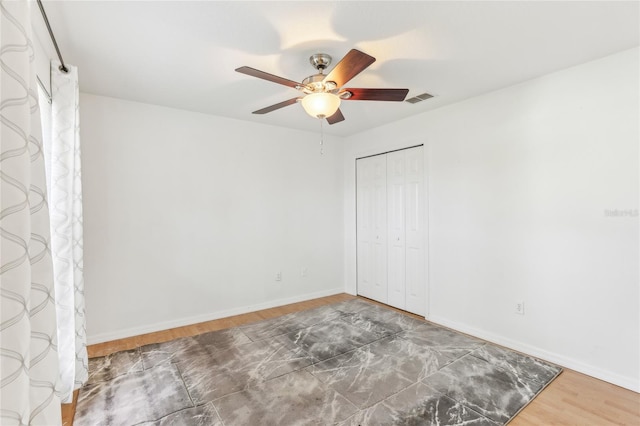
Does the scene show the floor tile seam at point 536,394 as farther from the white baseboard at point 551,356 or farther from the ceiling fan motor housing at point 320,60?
the ceiling fan motor housing at point 320,60

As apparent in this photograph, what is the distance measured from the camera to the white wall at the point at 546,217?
2303mm

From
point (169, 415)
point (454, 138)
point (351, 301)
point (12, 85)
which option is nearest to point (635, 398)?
point (454, 138)

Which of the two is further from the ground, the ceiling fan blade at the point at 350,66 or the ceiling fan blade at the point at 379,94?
the ceiling fan blade at the point at 350,66

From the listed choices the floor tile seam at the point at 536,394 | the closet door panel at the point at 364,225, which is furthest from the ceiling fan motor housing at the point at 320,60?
the floor tile seam at the point at 536,394

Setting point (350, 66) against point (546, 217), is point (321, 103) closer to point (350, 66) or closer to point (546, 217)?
point (350, 66)

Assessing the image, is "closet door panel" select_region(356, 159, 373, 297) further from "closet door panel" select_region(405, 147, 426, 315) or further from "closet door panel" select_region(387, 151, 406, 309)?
Result: "closet door panel" select_region(405, 147, 426, 315)

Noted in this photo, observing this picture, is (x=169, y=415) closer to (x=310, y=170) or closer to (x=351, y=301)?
(x=351, y=301)

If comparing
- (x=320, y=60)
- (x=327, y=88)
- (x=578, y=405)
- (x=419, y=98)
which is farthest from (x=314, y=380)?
(x=419, y=98)

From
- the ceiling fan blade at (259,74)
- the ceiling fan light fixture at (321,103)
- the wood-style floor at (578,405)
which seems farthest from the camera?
the ceiling fan light fixture at (321,103)

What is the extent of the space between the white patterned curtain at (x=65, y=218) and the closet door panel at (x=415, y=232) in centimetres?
332

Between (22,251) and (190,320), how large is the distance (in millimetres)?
3111

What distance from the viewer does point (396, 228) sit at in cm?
409

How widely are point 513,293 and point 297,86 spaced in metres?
2.68

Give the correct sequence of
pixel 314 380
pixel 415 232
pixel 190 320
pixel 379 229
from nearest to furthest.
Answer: pixel 314 380, pixel 190 320, pixel 415 232, pixel 379 229
